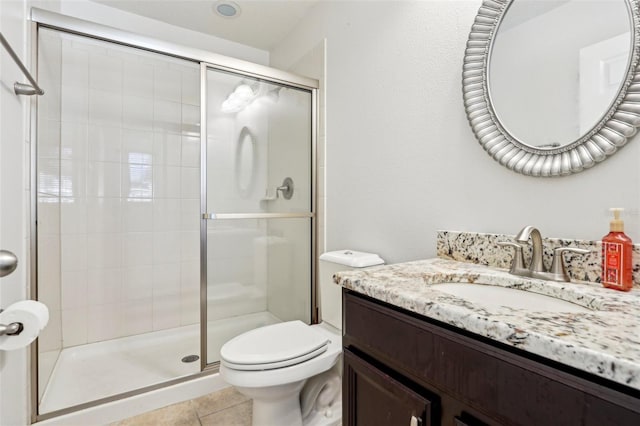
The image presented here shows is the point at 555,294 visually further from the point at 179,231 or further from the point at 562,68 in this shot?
the point at 179,231

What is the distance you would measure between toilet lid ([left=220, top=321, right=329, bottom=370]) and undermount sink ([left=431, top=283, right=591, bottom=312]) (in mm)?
649

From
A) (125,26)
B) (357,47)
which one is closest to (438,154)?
(357,47)

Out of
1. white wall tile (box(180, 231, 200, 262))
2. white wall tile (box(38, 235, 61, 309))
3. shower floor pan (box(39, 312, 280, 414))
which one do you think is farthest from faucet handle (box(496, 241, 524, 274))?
white wall tile (box(180, 231, 200, 262))

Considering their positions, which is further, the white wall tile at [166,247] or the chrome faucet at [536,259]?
the white wall tile at [166,247]

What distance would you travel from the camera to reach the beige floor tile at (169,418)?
4.86 ft

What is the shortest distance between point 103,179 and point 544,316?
8.33 feet

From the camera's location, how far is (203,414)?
1550mm

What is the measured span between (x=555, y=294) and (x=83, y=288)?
2.59 m

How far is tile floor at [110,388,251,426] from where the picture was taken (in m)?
1.49

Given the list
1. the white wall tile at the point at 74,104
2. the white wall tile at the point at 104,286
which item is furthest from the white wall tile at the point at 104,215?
the white wall tile at the point at 74,104

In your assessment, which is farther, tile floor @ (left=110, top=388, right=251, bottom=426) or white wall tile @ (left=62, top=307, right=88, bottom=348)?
white wall tile @ (left=62, top=307, right=88, bottom=348)

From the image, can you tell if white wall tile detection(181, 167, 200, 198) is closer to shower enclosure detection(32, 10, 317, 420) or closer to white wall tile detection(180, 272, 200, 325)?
shower enclosure detection(32, 10, 317, 420)

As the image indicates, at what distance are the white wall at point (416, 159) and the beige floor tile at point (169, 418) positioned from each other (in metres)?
1.15

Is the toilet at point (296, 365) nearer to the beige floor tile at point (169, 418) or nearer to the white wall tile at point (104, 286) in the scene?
the beige floor tile at point (169, 418)
